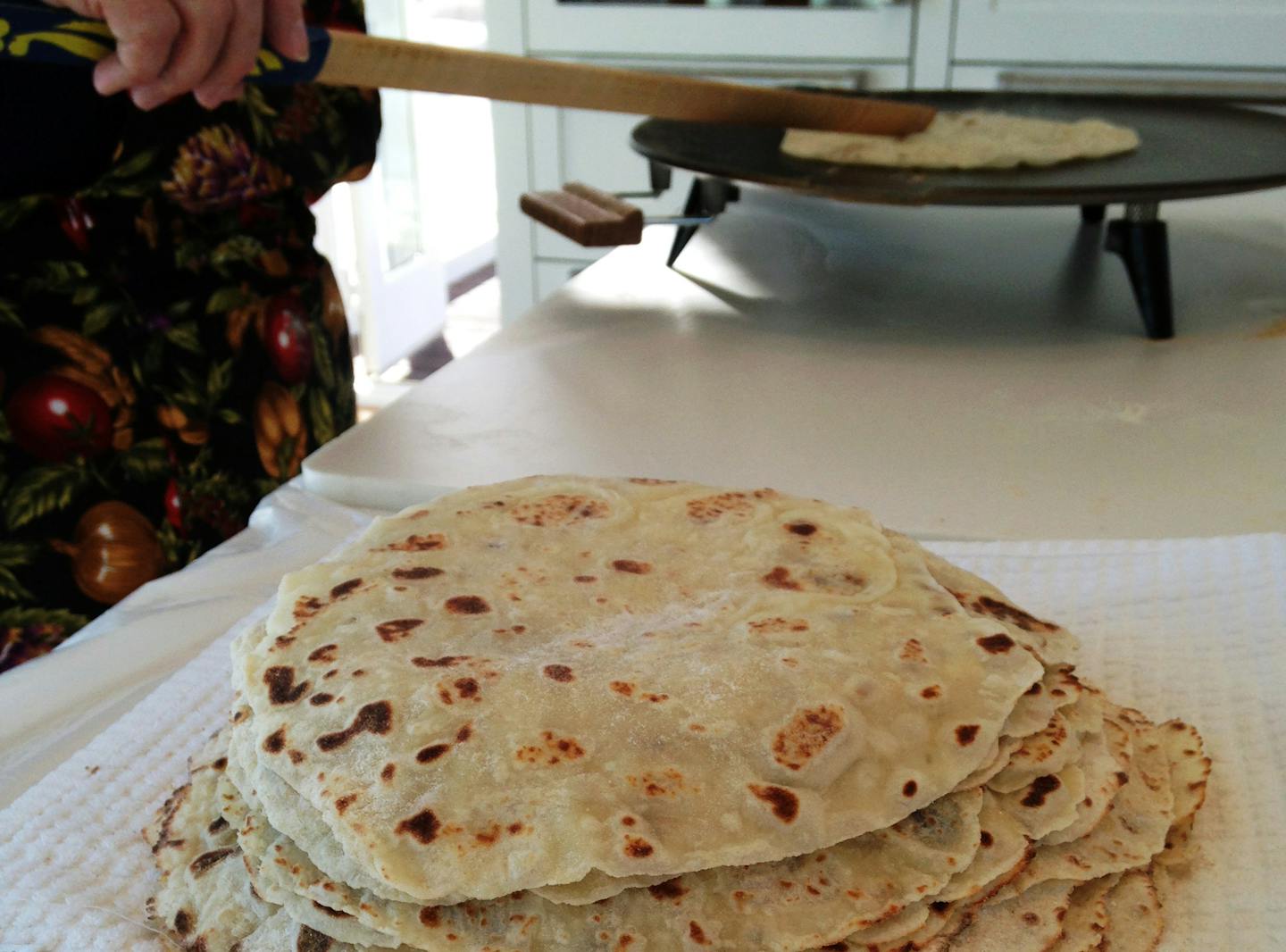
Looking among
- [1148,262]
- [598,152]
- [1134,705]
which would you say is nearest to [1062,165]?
[1148,262]

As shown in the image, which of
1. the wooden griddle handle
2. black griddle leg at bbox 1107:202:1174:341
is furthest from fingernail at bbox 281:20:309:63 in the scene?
black griddle leg at bbox 1107:202:1174:341

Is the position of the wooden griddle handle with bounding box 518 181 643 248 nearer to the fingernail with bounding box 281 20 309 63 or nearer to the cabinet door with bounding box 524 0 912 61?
the fingernail with bounding box 281 20 309 63

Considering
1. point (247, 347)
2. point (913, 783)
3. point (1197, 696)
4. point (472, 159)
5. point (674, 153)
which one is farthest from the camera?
point (472, 159)

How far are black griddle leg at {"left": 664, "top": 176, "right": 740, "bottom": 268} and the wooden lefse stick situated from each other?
0.25m

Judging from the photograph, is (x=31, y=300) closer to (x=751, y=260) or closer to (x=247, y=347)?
(x=247, y=347)

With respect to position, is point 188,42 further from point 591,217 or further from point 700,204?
point 700,204

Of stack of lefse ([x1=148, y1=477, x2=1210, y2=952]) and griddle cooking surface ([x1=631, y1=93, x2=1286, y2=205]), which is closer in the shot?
stack of lefse ([x1=148, y1=477, x2=1210, y2=952])

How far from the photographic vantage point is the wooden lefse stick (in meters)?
1.22

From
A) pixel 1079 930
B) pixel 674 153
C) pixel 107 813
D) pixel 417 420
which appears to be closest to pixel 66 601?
pixel 417 420

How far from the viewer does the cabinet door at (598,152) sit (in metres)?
3.19

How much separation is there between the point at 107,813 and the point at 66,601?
0.62 meters

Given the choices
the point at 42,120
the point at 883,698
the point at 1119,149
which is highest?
the point at 42,120

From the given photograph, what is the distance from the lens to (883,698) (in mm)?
694

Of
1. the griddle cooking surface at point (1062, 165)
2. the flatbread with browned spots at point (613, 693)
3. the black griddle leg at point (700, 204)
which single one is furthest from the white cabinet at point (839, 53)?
the flatbread with browned spots at point (613, 693)
